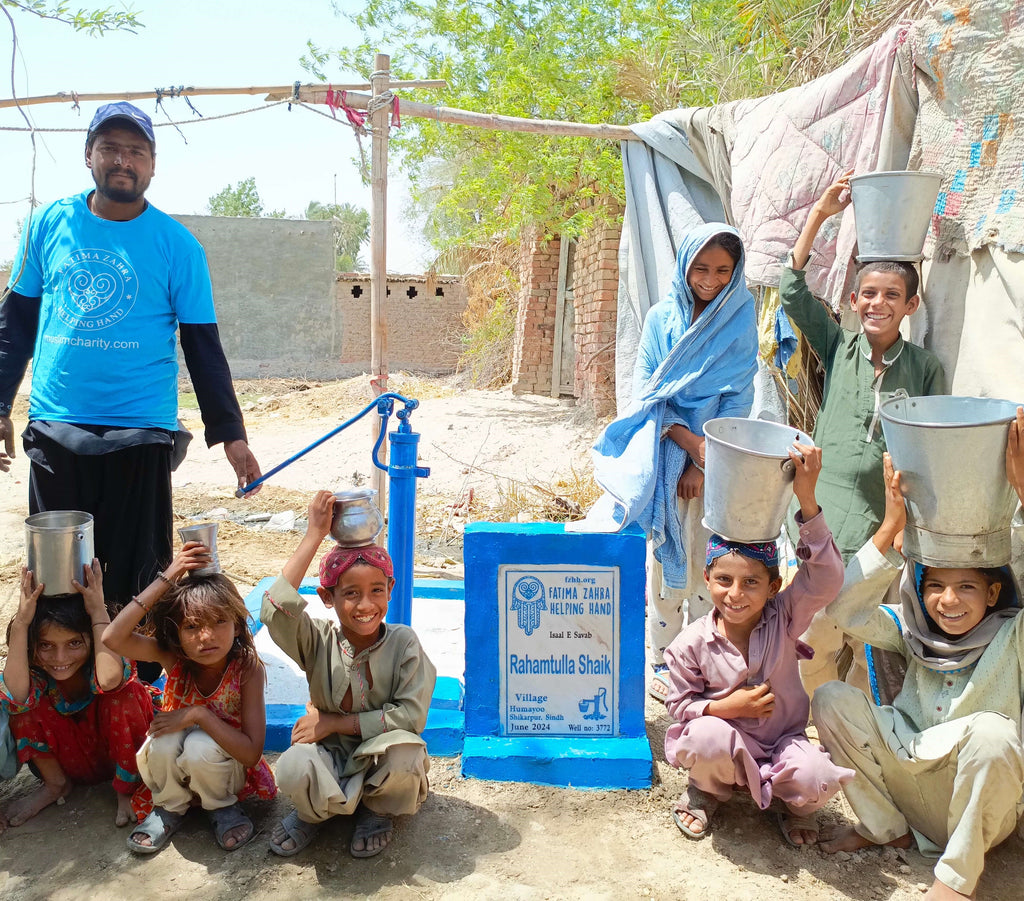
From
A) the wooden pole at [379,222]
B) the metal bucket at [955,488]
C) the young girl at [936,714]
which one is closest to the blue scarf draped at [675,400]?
the young girl at [936,714]

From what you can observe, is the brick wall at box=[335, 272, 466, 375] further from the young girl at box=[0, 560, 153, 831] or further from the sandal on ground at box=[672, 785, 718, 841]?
the sandal on ground at box=[672, 785, 718, 841]

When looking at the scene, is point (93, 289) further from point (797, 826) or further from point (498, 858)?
point (797, 826)

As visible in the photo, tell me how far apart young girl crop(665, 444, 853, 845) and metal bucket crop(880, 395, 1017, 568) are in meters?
0.22

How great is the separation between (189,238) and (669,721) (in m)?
2.46

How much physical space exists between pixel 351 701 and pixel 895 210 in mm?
2232

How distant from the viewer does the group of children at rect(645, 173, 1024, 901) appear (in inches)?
90.4

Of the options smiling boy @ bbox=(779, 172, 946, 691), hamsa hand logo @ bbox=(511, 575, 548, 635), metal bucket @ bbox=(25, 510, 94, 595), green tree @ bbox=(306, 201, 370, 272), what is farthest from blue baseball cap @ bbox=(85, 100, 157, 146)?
green tree @ bbox=(306, 201, 370, 272)

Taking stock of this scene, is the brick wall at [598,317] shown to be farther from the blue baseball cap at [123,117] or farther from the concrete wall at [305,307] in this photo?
the concrete wall at [305,307]

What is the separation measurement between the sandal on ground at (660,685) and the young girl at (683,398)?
1.43ft

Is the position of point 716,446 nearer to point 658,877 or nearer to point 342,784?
point 658,877

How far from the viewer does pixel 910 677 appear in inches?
102

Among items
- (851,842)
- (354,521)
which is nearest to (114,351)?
(354,521)

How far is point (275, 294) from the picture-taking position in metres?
17.7

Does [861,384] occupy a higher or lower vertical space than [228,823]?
higher
